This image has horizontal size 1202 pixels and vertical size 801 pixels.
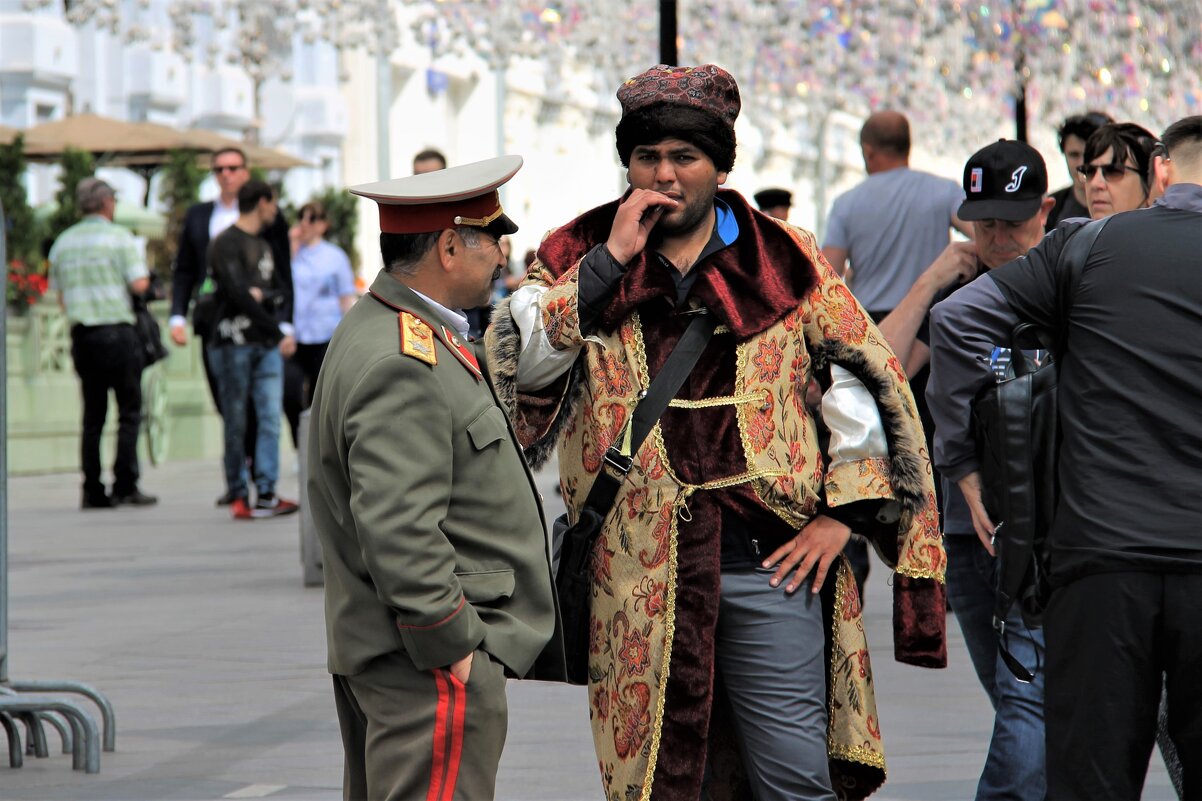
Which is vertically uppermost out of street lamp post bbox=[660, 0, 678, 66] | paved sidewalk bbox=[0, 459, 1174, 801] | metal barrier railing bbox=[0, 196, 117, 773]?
street lamp post bbox=[660, 0, 678, 66]

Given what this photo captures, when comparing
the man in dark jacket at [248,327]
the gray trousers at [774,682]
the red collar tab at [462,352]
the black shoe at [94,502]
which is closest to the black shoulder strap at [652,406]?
the gray trousers at [774,682]

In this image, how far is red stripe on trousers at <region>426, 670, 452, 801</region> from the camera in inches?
133

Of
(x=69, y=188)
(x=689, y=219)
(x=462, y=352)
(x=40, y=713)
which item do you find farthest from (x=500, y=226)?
(x=69, y=188)

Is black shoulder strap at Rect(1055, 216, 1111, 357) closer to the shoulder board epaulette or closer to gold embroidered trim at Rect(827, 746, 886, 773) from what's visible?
gold embroidered trim at Rect(827, 746, 886, 773)

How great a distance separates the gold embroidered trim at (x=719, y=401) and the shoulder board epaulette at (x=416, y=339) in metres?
0.63

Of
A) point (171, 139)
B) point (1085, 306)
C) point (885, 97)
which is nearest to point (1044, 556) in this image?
point (1085, 306)

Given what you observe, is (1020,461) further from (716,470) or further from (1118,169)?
(1118,169)

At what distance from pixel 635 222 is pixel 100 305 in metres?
9.51

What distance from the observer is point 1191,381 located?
3602mm

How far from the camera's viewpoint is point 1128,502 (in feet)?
11.8

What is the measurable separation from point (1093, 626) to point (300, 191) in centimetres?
3585

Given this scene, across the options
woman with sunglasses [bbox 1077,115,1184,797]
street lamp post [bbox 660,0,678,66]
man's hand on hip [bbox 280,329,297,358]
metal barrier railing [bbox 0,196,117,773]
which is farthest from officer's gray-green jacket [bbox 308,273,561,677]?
man's hand on hip [bbox 280,329,297,358]

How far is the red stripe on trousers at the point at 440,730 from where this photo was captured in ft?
11.1

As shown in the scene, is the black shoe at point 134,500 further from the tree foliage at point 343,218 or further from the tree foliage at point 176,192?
the tree foliage at point 343,218
